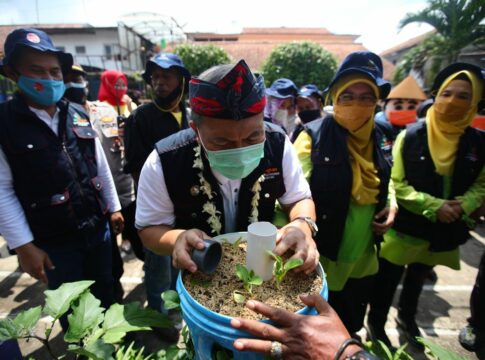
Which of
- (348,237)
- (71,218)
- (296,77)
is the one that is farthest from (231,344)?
(296,77)

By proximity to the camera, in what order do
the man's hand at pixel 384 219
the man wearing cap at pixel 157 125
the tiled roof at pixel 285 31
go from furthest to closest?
the tiled roof at pixel 285 31 → the man wearing cap at pixel 157 125 → the man's hand at pixel 384 219

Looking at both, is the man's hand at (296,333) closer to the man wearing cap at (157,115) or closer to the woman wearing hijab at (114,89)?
the man wearing cap at (157,115)

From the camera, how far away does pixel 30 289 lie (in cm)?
334

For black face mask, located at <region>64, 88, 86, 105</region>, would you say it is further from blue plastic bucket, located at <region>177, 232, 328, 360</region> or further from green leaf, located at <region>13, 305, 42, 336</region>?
blue plastic bucket, located at <region>177, 232, 328, 360</region>

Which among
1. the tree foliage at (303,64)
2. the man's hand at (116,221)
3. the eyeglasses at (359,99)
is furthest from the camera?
the tree foliage at (303,64)

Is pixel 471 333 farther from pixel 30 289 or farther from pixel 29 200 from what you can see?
pixel 30 289

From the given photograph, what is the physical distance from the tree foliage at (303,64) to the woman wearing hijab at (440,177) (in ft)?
53.6

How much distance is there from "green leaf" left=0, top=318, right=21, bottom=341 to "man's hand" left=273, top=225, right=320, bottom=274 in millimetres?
964

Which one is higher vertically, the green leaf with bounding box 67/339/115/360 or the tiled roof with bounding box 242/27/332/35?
the tiled roof with bounding box 242/27/332/35

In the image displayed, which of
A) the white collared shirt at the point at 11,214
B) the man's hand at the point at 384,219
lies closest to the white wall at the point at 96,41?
the white collared shirt at the point at 11,214

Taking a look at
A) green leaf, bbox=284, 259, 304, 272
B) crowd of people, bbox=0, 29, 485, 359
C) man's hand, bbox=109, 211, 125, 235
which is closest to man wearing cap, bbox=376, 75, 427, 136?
crowd of people, bbox=0, 29, 485, 359

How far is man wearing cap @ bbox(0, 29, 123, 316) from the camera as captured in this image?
1812 mm

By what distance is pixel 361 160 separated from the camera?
204cm

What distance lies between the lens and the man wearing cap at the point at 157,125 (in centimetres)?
263
